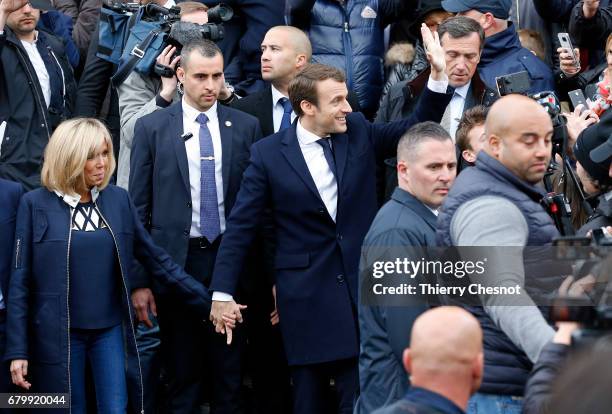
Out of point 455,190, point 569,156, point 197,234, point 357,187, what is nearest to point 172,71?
point 197,234

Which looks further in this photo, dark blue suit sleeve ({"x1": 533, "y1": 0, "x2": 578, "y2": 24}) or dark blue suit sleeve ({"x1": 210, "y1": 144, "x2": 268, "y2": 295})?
dark blue suit sleeve ({"x1": 533, "y1": 0, "x2": 578, "y2": 24})

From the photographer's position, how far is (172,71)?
834cm

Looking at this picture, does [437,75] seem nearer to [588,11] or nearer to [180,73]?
[180,73]

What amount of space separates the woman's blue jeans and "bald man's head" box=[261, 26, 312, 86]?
2.21 metres

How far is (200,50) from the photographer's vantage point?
7965 millimetres

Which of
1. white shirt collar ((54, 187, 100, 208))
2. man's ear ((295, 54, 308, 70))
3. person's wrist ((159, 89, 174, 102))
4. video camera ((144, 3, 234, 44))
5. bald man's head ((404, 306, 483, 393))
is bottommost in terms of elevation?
bald man's head ((404, 306, 483, 393))

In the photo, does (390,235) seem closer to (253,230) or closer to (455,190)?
(455,190)

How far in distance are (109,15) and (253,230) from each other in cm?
242

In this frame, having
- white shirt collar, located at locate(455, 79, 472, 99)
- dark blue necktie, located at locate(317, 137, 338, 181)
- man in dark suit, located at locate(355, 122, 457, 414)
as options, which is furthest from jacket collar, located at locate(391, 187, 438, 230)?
white shirt collar, located at locate(455, 79, 472, 99)

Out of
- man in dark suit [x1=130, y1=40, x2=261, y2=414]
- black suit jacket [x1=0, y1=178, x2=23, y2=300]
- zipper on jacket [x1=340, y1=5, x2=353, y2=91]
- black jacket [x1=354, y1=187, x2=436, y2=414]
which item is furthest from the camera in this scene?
zipper on jacket [x1=340, y1=5, x2=353, y2=91]

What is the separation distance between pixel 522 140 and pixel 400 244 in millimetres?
860

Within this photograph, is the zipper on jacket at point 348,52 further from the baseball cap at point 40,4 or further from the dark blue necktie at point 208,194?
the baseball cap at point 40,4

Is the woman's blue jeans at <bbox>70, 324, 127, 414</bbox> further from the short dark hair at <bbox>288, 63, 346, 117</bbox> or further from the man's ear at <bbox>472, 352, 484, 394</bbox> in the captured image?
the man's ear at <bbox>472, 352, 484, 394</bbox>

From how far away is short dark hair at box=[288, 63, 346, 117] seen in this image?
7297 mm
